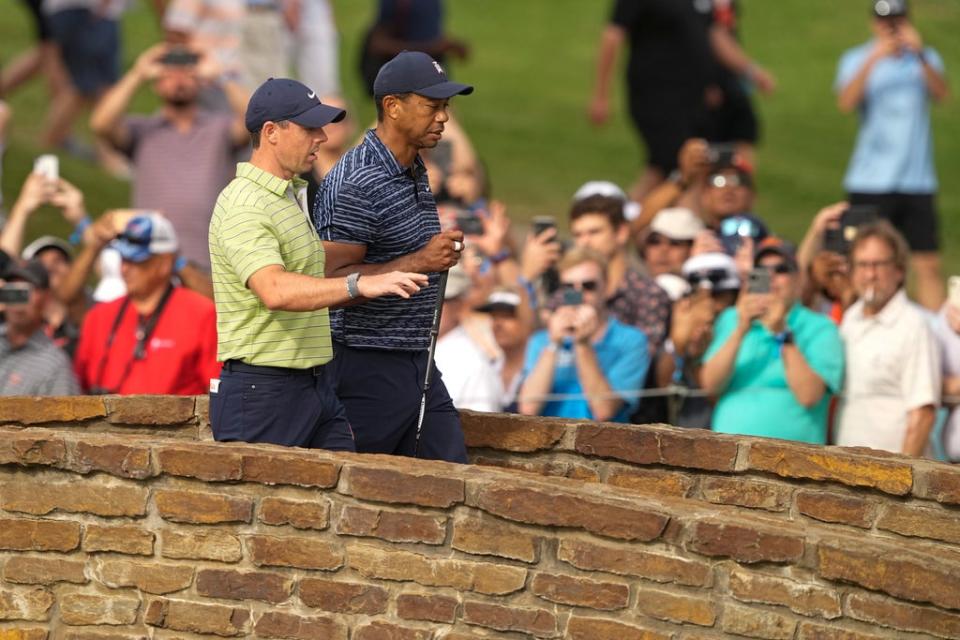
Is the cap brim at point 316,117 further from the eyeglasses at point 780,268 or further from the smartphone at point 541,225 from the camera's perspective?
the smartphone at point 541,225

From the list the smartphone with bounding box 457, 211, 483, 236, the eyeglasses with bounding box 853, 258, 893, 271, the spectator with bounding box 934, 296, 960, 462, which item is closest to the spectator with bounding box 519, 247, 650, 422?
the smartphone with bounding box 457, 211, 483, 236

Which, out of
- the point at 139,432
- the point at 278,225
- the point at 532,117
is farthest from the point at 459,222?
the point at 532,117

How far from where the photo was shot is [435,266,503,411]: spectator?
9.37 metres

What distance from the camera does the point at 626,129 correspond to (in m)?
21.9

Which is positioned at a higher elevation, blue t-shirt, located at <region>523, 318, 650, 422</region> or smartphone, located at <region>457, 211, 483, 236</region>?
smartphone, located at <region>457, 211, 483, 236</region>

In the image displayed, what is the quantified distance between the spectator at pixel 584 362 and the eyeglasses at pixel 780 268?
680 mm

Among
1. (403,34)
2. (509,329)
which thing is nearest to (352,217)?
(509,329)

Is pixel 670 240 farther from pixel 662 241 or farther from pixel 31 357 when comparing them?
pixel 31 357

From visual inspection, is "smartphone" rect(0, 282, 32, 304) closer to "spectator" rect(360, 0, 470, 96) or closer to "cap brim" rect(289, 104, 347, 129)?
"cap brim" rect(289, 104, 347, 129)

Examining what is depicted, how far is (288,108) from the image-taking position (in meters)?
6.59

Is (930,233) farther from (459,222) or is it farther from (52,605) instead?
(52,605)

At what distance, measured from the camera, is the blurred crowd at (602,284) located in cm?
911

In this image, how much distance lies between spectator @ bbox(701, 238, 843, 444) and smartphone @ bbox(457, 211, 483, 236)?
1.76m

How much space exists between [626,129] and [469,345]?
1274 centimetres
